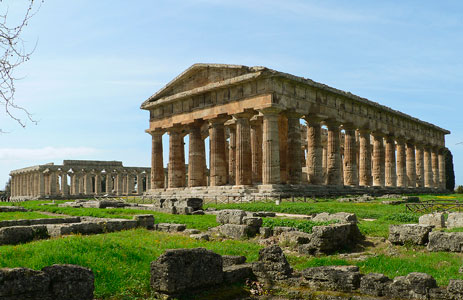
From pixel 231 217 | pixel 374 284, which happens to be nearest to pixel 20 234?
pixel 231 217

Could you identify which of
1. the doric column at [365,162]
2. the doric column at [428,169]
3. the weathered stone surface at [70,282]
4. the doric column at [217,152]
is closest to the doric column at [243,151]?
the doric column at [217,152]

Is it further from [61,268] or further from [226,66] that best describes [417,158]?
[61,268]

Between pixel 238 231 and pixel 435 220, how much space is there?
24.8ft

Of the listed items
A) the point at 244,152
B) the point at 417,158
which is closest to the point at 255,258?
the point at 244,152

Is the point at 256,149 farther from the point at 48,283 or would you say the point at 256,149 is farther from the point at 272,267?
the point at 48,283

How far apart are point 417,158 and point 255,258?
52317 millimetres

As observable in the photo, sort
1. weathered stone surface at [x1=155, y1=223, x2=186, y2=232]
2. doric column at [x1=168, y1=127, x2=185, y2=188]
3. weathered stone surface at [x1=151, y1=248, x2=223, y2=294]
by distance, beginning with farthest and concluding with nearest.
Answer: doric column at [x1=168, y1=127, x2=185, y2=188] → weathered stone surface at [x1=155, y1=223, x2=186, y2=232] → weathered stone surface at [x1=151, y1=248, x2=223, y2=294]

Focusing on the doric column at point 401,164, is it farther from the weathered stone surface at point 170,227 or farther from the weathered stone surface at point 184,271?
the weathered stone surface at point 184,271

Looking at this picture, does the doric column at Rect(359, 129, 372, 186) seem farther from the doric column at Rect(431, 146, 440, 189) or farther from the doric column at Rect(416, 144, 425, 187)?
the doric column at Rect(431, 146, 440, 189)

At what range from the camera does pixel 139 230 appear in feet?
55.7

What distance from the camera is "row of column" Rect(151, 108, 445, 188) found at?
35812 mm

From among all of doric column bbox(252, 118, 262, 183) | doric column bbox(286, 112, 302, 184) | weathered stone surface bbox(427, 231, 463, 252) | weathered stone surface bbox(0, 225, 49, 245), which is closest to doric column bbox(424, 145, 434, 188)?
doric column bbox(252, 118, 262, 183)

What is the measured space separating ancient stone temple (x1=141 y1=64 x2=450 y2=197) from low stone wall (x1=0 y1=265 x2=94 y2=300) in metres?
25.1

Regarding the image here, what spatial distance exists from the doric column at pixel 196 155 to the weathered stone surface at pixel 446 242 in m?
29.4
